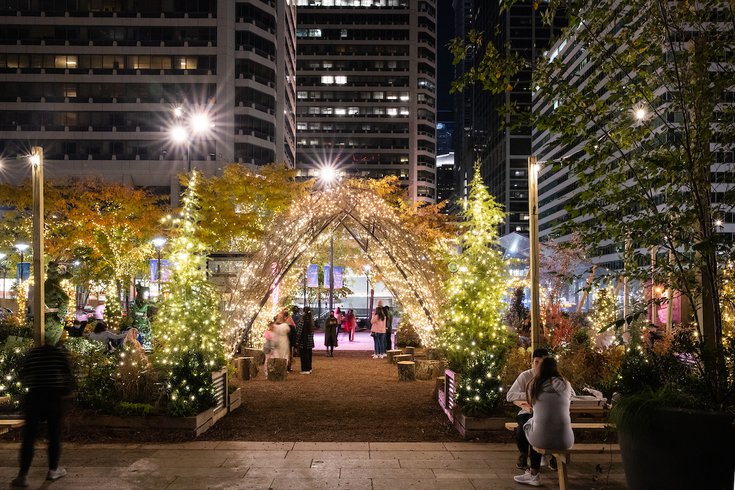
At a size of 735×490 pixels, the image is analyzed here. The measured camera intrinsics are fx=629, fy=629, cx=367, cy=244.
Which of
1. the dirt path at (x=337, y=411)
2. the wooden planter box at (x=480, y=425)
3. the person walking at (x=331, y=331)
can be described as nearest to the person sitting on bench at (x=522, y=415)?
the wooden planter box at (x=480, y=425)

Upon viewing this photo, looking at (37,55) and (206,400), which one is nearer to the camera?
(206,400)

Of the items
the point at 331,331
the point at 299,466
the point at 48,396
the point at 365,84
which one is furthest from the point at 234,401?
the point at 365,84

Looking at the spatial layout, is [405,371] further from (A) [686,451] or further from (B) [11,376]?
(A) [686,451]

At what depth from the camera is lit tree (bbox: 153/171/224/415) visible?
9.98 meters

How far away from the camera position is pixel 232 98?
66.1m

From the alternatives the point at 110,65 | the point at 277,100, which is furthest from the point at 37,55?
the point at 277,100

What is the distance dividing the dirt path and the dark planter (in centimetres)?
443

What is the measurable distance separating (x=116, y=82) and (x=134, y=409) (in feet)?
201

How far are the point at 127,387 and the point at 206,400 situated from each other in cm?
128

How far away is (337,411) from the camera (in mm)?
12148

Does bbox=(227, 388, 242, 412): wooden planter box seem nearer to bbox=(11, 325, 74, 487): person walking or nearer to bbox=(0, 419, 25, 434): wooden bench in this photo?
bbox=(0, 419, 25, 434): wooden bench

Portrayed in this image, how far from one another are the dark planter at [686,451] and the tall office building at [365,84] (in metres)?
105

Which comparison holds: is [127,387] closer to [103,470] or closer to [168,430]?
[168,430]

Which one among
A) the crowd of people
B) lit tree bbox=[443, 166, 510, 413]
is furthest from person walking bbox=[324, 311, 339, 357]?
lit tree bbox=[443, 166, 510, 413]
